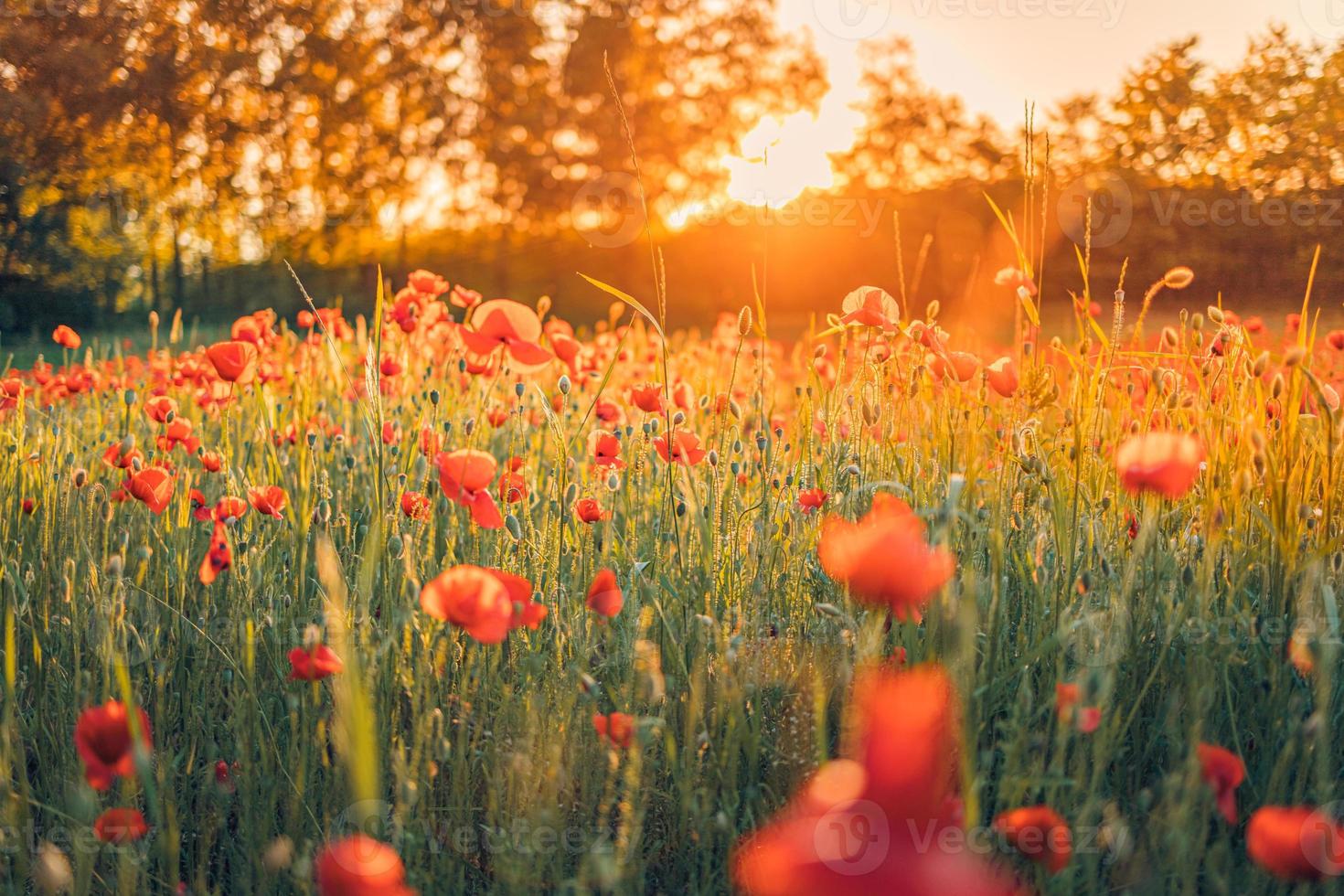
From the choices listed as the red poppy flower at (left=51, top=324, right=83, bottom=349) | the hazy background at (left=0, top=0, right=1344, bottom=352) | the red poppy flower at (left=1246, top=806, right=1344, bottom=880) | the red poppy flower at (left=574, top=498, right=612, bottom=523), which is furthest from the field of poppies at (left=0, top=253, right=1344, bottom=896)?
the hazy background at (left=0, top=0, right=1344, bottom=352)

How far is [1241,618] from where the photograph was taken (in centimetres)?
157

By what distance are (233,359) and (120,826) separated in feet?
4.50

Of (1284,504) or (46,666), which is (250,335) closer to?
(46,666)

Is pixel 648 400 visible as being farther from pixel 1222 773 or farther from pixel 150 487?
pixel 1222 773

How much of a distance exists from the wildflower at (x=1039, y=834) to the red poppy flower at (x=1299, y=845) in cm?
19

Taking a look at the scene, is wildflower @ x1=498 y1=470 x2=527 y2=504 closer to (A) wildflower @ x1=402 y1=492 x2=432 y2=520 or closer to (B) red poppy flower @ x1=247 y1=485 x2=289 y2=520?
(A) wildflower @ x1=402 y1=492 x2=432 y2=520

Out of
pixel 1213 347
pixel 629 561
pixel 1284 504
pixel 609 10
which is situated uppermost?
pixel 609 10

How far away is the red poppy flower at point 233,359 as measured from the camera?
2.32 metres

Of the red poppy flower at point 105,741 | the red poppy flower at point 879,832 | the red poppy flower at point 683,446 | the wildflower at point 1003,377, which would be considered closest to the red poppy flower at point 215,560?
the red poppy flower at point 105,741

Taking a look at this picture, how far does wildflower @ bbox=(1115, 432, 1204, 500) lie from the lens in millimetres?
1257

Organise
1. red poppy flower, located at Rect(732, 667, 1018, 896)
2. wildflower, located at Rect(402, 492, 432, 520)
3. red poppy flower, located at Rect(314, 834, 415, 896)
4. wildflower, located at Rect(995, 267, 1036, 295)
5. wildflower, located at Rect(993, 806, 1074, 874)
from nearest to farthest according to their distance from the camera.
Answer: red poppy flower, located at Rect(732, 667, 1018, 896) → red poppy flower, located at Rect(314, 834, 415, 896) → wildflower, located at Rect(993, 806, 1074, 874) → wildflower, located at Rect(402, 492, 432, 520) → wildflower, located at Rect(995, 267, 1036, 295)

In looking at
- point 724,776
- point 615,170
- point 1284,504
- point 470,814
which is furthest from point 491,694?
point 615,170

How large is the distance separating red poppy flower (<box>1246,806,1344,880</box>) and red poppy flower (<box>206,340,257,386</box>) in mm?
2177

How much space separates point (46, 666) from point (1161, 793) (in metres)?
1.92
